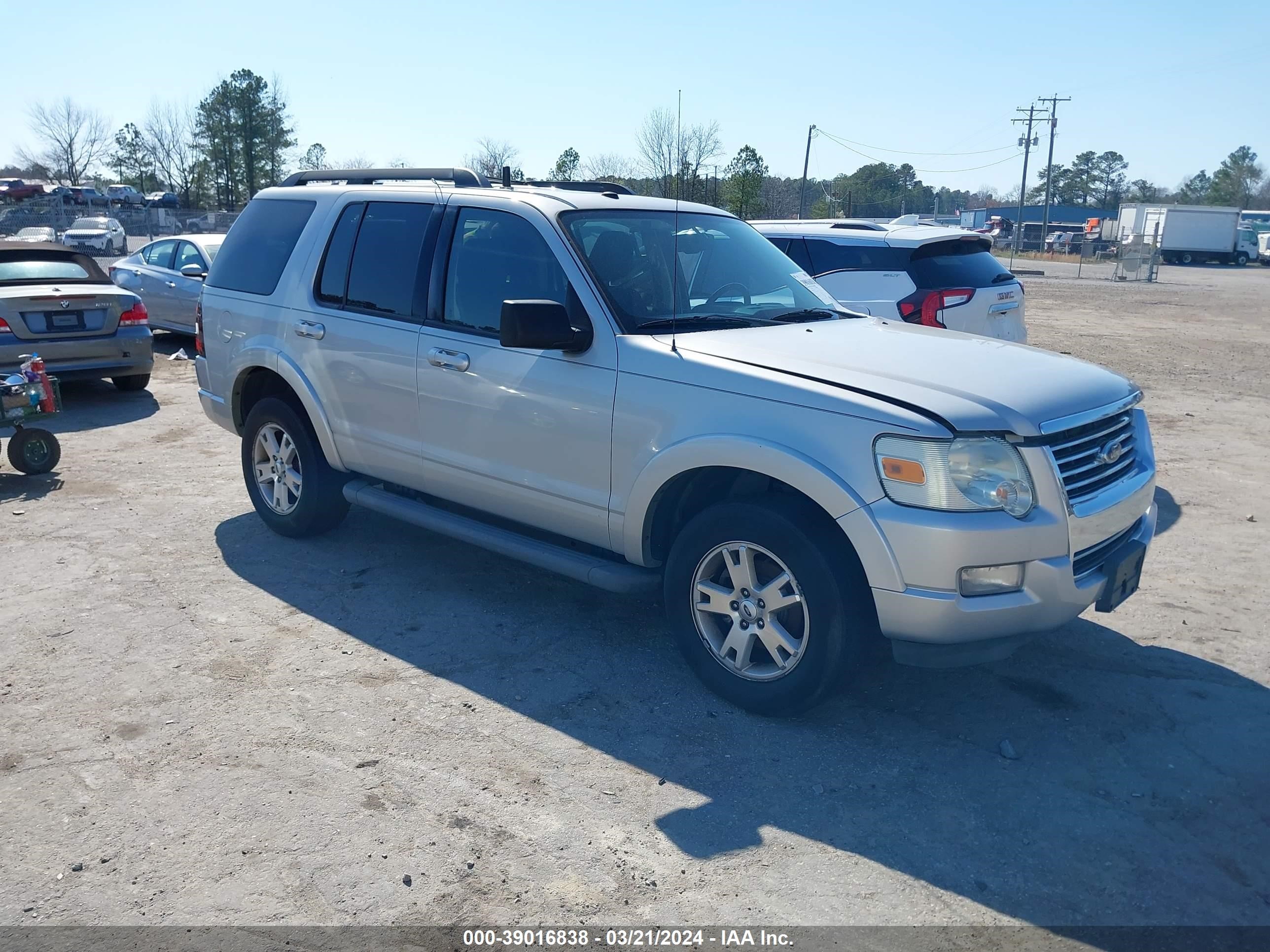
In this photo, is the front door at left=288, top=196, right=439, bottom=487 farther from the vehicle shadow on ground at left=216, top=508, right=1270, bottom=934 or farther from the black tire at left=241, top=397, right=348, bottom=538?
the vehicle shadow on ground at left=216, top=508, right=1270, bottom=934

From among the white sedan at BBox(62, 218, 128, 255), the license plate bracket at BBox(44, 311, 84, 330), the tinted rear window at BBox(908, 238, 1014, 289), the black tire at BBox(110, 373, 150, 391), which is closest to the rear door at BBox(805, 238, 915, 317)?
the tinted rear window at BBox(908, 238, 1014, 289)

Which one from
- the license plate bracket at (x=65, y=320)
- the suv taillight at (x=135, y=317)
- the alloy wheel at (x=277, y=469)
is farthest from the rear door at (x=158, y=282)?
the alloy wheel at (x=277, y=469)

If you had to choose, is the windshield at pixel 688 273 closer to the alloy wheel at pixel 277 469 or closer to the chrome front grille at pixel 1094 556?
the chrome front grille at pixel 1094 556

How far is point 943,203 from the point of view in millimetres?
112062

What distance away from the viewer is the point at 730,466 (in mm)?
4086

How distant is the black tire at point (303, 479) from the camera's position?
20.0 ft

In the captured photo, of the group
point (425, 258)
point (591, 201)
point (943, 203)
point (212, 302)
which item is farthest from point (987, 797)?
point (943, 203)

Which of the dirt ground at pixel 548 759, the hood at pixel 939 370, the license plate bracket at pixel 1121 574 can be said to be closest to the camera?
the dirt ground at pixel 548 759

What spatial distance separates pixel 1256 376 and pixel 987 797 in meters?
12.4

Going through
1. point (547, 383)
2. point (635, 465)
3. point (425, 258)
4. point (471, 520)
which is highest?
point (425, 258)

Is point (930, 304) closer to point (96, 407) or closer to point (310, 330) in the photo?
point (310, 330)

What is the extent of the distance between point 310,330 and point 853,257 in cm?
409

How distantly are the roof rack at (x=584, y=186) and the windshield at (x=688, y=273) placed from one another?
1.50ft

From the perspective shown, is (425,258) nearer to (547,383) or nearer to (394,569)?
(547,383)
